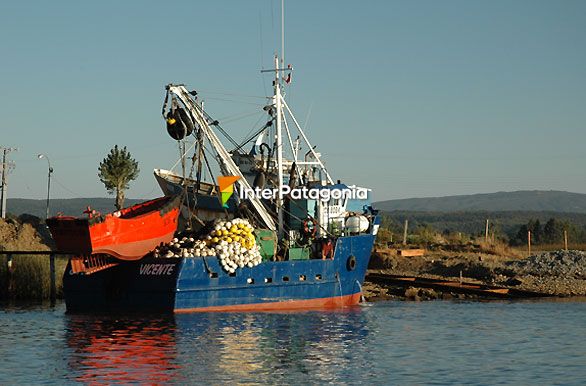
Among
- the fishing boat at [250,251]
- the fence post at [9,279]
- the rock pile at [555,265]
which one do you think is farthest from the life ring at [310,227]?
the rock pile at [555,265]

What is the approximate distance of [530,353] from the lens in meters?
31.7

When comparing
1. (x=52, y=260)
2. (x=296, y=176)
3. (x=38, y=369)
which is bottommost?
(x=38, y=369)

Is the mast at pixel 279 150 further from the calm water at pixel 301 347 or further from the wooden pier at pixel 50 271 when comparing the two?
the wooden pier at pixel 50 271

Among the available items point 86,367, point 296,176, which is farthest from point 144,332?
point 296,176

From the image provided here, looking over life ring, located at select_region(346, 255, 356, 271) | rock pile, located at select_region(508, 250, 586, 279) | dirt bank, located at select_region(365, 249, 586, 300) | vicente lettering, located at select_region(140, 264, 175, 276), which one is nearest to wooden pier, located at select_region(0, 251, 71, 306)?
vicente lettering, located at select_region(140, 264, 175, 276)

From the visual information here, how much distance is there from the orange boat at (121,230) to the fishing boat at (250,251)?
56 cm

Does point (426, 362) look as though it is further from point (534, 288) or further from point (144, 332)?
point (534, 288)

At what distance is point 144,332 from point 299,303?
8536mm

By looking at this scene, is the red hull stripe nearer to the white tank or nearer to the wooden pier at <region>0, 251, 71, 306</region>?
the white tank

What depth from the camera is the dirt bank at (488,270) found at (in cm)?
5019

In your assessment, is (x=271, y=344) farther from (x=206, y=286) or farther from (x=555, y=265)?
(x=555, y=265)

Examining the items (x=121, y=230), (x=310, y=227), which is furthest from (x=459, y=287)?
(x=121, y=230)

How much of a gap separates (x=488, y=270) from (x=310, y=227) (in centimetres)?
1599

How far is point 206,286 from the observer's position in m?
38.7
